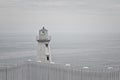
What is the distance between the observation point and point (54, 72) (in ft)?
47.8

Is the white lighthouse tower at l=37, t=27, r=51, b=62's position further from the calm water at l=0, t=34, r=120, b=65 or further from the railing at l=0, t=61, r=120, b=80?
the calm water at l=0, t=34, r=120, b=65

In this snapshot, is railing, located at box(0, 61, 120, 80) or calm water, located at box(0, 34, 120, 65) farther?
calm water, located at box(0, 34, 120, 65)

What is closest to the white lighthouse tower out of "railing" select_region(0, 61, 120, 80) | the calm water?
"railing" select_region(0, 61, 120, 80)

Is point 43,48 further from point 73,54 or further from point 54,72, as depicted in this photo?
point 73,54

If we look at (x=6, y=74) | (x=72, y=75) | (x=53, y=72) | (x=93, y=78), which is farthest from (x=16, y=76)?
(x=93, y=78)

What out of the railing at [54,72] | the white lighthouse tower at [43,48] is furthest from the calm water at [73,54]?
the railing at [54,72]

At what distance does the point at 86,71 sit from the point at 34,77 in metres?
3.39

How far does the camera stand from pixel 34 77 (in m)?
15.4

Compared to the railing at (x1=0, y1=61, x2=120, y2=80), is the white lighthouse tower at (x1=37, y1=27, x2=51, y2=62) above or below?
above

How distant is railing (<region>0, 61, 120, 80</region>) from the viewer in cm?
1280

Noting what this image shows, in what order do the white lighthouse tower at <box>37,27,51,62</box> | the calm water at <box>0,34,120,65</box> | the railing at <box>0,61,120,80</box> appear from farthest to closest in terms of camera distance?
the calm water at <box>0,34,120,65</box>, the white lighthouse tower at <box>37,27,51,62</box>, the railing at <box>0,61,120,80</box>

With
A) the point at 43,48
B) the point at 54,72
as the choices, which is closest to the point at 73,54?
the point at 43,48

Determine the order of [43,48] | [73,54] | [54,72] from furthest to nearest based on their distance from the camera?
[73,54]
[43,48]
[54,72]

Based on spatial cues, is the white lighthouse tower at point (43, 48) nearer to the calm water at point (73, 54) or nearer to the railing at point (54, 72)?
the railing at point (54, 72)
